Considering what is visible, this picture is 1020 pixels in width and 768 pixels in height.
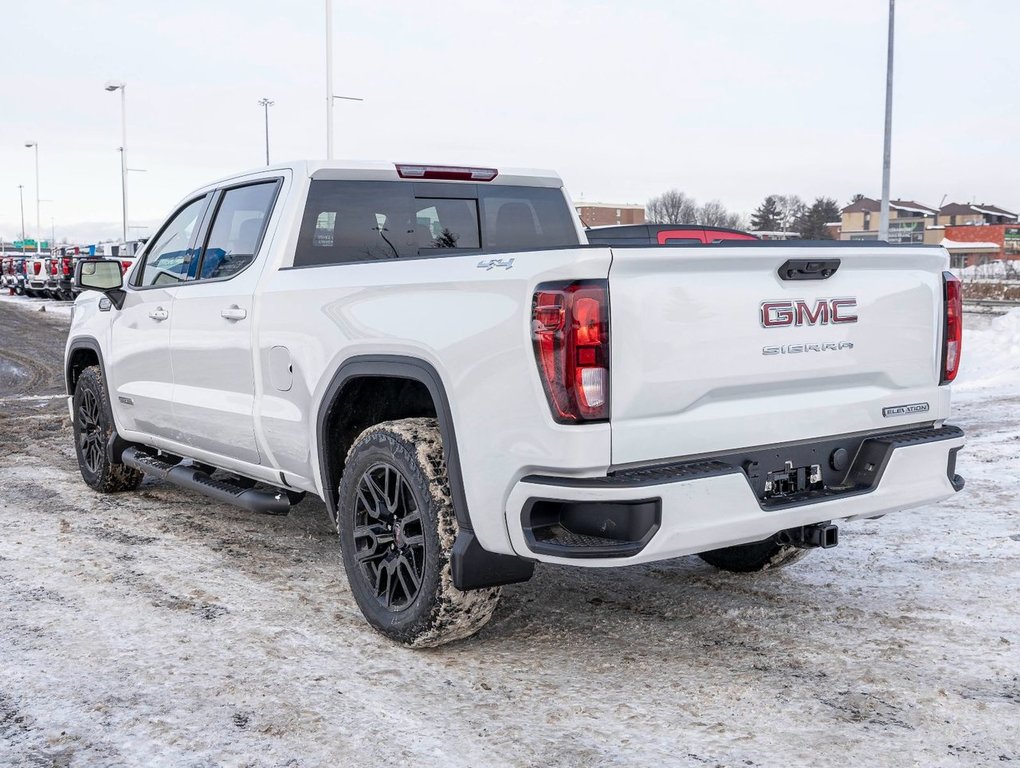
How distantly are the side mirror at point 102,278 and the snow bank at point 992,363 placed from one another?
8003 millimetres

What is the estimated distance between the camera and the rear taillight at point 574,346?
328 centimetres

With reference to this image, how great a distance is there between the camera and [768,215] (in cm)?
10994

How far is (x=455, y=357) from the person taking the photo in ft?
12.0

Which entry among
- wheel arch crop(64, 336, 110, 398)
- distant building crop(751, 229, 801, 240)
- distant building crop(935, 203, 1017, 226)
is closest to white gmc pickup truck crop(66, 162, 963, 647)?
distant building crop(751, 229, 801, 240)

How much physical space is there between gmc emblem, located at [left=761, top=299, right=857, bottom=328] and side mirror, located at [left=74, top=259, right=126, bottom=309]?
423 centimetres

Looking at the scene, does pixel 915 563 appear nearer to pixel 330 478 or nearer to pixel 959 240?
pixel 330 478

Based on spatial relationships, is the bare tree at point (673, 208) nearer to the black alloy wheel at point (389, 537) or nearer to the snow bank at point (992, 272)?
the snow bank at point (992, 272)

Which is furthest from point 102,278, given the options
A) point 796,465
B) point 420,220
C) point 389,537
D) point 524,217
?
point 796,465

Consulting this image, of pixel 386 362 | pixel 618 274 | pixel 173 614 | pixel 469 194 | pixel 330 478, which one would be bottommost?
pixel 173 614

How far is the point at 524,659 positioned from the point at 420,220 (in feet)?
7.63

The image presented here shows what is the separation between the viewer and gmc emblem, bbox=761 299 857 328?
3.65m

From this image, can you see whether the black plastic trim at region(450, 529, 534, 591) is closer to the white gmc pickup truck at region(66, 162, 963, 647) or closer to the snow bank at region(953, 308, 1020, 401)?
the white gmc pickup truck at region(66, 162, 963, 647)

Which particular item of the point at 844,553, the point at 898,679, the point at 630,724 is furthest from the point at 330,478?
the point at 844,553

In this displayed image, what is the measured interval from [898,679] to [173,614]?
9.54 ft
